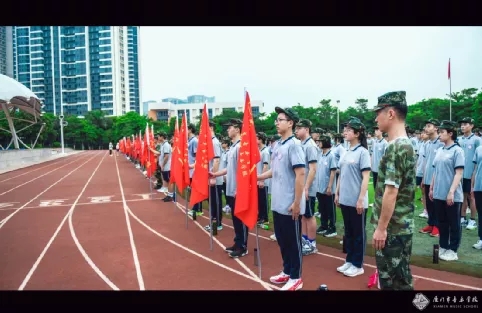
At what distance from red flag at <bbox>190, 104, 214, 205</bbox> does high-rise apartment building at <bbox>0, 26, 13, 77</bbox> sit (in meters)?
92.7

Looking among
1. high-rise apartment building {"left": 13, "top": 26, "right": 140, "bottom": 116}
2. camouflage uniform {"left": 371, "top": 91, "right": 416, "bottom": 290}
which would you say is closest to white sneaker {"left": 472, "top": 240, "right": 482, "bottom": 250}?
camouflage uniform {"left": 371, "top": 91, "right": 416, "bottom": 290}

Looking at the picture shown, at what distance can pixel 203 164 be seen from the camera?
611 centimetres

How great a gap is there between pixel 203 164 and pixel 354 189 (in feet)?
8.57

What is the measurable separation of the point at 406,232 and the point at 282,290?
167 centimetres

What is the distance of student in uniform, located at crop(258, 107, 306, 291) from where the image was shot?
3.98 metres

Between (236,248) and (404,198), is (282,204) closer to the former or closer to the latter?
(404,198)

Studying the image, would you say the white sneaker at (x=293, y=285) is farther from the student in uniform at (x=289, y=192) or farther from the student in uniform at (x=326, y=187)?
the student in uniform at (x=326, y=187)

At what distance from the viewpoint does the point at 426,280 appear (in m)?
4.36

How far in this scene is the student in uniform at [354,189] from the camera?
→ 4578 mm

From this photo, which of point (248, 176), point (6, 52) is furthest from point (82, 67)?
point (248, 176)

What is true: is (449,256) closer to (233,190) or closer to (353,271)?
(353,271)

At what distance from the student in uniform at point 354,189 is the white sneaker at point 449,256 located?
1.33 meters

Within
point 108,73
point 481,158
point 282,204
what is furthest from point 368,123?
point 108,73

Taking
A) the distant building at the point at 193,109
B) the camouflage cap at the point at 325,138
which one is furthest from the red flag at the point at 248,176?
the distant building at the point at 193,109
